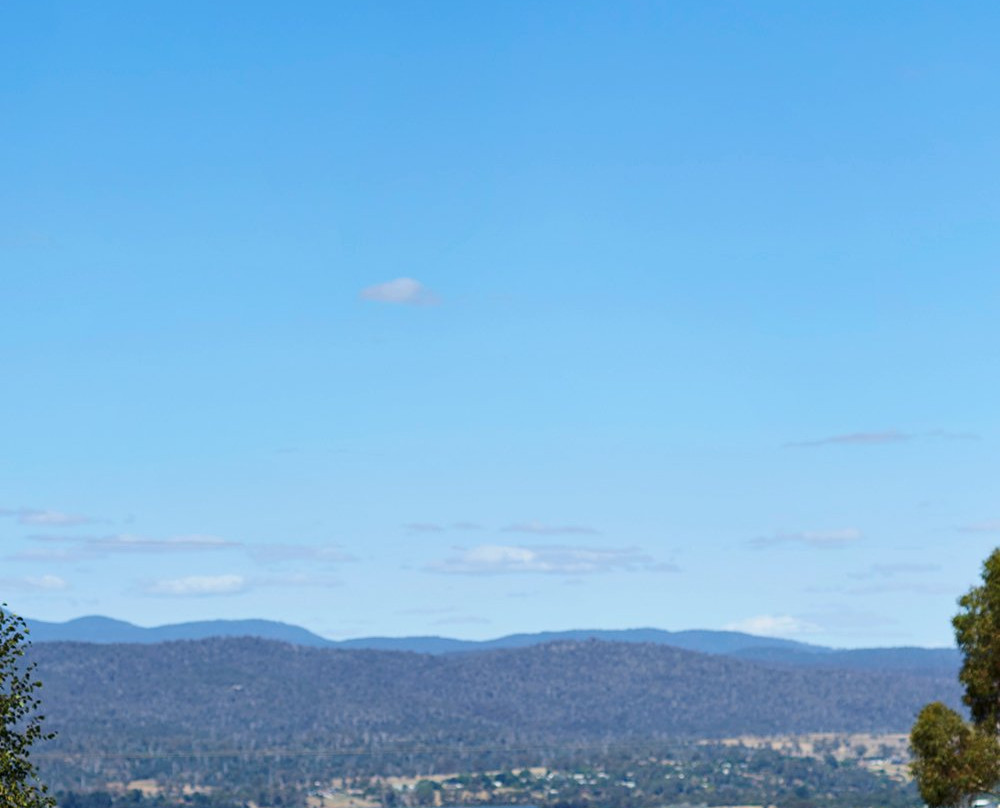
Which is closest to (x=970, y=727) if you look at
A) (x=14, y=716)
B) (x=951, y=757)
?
(x=951, y=757)

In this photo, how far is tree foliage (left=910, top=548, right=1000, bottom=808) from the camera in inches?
2335

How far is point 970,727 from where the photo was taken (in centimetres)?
6212

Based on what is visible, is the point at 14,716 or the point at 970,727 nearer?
the point at 14,716

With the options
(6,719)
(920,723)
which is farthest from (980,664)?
(6,719)

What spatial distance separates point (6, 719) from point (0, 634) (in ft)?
7.49

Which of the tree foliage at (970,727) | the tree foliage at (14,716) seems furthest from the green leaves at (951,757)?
the tree foliage at (14,716)

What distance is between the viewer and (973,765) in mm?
59219

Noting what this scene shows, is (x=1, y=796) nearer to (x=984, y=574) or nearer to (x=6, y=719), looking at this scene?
(x=6, y=719)

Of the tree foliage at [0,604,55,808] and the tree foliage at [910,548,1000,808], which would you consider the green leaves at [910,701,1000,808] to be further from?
the tree foliage at [0,604,55,808]

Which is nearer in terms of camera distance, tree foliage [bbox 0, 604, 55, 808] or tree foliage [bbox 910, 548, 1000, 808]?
tree foliage [bbox 0, 604, 55, 808]

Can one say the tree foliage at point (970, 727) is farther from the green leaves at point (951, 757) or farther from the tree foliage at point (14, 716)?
the tree foliage at point (14, 716)

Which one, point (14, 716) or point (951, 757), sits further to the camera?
point (951, 757)

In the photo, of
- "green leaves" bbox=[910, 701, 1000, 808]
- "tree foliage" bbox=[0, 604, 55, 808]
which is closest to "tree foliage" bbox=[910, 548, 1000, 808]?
"green leaves" bbox=[910, 701, 1000, 808]

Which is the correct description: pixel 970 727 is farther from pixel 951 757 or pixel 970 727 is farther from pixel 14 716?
pixel 14 716
